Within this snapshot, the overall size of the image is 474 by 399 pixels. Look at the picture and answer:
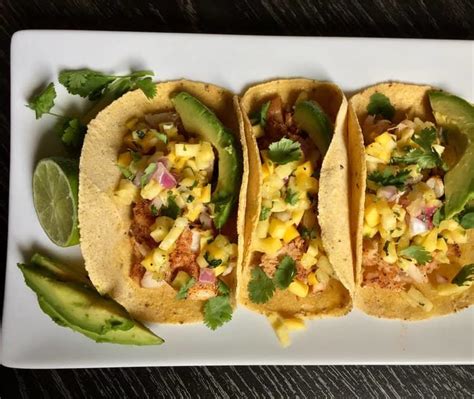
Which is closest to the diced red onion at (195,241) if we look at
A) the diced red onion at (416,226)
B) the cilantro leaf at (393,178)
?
the cilantro leaf at (393,178)

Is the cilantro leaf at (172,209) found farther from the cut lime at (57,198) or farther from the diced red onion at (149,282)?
the cut lime at (57,198)

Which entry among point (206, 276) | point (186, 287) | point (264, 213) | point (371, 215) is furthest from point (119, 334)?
point (371, 215)

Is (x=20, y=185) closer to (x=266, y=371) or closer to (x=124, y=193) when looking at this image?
(x=124, y=193)

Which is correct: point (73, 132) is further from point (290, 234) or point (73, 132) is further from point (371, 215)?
point (371, 215)

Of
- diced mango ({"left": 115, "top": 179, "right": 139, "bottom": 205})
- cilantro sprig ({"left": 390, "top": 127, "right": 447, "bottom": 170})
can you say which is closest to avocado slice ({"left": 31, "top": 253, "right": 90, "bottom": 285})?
diced mango ({"left": 115, "top": 179, "right": 139, "bottom": 205})

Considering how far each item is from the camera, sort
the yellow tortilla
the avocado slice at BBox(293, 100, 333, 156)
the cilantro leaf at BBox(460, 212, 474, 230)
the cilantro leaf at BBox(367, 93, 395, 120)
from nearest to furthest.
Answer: the yellow tortilla
the avocado slice at BBox(293, 100, 333, 156)
the cilantro leaf at BBox(460, 212, 474, 230)
the cilantro leaf at BBox(367, 93, 395, 120)

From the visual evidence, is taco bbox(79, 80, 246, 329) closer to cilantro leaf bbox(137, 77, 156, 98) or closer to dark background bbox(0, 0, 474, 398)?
cilantro leaf bbox(137, 77, 156, 98)
